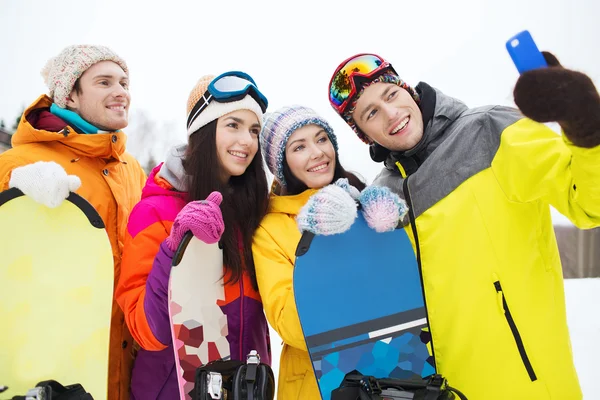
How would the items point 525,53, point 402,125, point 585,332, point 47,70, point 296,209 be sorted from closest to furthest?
point 525,53 < point 402,125 < point 296,209 < point 47,70 < point 585,332

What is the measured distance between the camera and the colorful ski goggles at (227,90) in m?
1.91

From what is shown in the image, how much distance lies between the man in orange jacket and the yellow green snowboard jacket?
1297 mm

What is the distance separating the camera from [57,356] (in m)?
1.49

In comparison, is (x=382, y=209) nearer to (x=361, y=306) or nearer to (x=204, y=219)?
(x=361, y=306)

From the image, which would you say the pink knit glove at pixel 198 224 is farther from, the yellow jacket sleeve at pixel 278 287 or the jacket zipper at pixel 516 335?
the jacket zipper at pixel 516 335

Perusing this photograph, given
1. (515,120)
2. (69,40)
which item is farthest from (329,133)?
(69,40)

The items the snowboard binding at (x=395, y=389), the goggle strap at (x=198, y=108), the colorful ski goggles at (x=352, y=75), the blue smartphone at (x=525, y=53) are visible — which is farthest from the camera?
the goggle strap at (x=198, y=108)

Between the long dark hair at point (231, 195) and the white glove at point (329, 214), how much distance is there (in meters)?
0.37

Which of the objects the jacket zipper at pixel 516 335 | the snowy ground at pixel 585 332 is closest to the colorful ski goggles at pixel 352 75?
the jacket zipper at pixel 516 335

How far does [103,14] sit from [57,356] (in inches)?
1397

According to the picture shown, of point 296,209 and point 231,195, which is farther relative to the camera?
point 231,195

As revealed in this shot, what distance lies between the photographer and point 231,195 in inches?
76.4

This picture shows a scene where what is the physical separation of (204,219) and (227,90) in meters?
0.75

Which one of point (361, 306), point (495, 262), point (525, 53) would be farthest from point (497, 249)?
point (525, 53)
